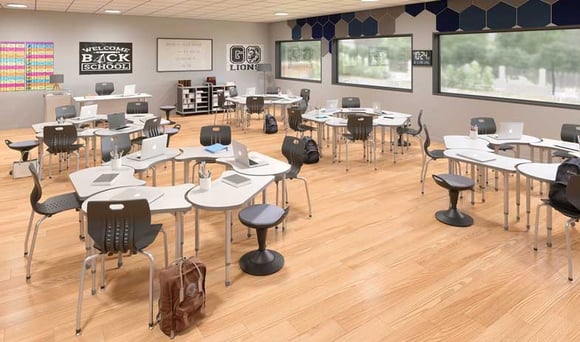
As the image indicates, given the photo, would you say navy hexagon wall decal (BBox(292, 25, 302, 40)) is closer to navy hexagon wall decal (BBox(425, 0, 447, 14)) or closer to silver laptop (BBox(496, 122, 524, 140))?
navy hexagon wall decal (BBox(425, 0, 447, 14))

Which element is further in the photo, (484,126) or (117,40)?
(117,40)

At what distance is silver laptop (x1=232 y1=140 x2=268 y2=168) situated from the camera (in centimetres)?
406

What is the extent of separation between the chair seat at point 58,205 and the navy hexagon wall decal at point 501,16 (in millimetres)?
7145

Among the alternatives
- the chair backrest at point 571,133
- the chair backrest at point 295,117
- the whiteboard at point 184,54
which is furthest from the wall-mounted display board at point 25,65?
the chair backrest at point 571,133

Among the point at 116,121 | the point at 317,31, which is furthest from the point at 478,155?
the point at 317,31

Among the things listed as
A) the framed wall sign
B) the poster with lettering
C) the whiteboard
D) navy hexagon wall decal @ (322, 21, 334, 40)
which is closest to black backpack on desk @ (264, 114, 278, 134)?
navy hexagon wall decal @ (322, 21, 334, 40)

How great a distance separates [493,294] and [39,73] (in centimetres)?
1084

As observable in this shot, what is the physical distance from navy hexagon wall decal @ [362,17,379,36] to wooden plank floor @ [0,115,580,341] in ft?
19.9

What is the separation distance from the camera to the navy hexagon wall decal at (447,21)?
26.4 feet

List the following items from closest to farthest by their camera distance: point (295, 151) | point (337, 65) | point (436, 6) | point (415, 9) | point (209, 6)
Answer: point (295, 151) → point (436, 6) → point (415, 9) → point (209, 6) → point (337, 65)

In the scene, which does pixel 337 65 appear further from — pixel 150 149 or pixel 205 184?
pixel 205 184

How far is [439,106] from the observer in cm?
862

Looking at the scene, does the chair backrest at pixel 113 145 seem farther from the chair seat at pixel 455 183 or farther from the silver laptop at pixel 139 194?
the chair seat at pixel 455 183

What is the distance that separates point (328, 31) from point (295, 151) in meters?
7.50
